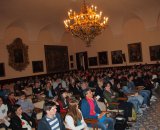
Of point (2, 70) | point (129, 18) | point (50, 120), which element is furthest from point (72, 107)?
point (129, 18)

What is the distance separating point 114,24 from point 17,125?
17.9 metres

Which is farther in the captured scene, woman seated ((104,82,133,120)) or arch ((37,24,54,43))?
arch ((37,24,54,43))

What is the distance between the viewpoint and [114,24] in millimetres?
20891

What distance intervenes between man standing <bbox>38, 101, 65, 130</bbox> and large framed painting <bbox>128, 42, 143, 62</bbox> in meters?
17.5

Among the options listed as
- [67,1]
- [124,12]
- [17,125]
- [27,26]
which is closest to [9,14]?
[27,26]

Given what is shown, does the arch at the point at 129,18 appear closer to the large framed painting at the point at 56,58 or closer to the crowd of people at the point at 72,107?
the large framed painting at the point at 56,58

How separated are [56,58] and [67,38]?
10.6 ft

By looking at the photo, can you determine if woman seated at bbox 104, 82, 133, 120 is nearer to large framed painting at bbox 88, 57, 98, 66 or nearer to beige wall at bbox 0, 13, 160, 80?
beige wall at bbox 0, 13, 160, 80

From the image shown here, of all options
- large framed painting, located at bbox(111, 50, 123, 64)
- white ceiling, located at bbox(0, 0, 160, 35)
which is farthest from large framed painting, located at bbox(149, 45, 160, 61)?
large framed painting, located at bbox(111, 50, 123, 64)

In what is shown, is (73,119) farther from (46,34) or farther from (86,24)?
(46,34)

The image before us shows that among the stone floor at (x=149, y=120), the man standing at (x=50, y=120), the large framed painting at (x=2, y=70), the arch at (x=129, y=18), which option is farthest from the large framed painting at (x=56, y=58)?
the man standing at (x=50, y=120)

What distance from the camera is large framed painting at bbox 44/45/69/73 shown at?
21.5m

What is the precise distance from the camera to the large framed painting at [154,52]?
1886 centimetres

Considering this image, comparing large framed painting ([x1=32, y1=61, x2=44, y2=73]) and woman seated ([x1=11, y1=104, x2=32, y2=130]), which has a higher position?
large framed painting ([x1=32, y1=61, x2=44, y2=73])
